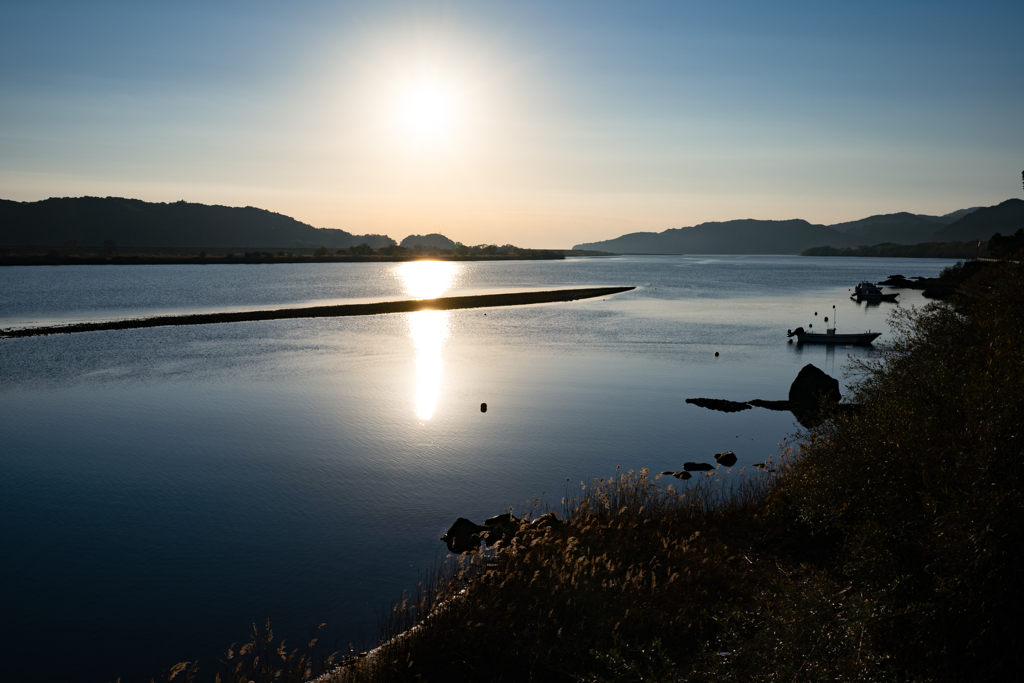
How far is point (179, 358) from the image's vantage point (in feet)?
170

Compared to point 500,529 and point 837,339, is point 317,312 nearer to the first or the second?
point 837,339

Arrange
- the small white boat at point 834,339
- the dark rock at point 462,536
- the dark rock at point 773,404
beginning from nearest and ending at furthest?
the dark rock at point 462,536
the dark rock at point 773,404
the small white boat at point 834,339

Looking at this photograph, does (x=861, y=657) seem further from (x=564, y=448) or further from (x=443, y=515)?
(x=564, y=448)

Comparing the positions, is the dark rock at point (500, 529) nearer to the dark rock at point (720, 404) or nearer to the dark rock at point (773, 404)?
the dark rock at point (720, 404)

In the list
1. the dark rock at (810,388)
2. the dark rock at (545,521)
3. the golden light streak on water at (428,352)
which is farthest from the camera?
the golden light streak on water at (428,352)

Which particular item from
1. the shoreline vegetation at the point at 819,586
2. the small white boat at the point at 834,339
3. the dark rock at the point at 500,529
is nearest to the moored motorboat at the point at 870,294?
the small white boat at the point at 834,339

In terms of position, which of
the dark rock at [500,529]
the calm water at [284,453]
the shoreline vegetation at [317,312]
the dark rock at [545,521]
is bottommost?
the calm water at [284,453]

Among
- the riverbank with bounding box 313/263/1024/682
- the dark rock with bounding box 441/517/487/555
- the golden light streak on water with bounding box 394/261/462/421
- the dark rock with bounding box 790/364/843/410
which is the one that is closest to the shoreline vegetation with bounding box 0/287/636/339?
the golden light streak on water with bounding box 394/261/462/421

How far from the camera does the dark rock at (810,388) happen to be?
35.4 meters

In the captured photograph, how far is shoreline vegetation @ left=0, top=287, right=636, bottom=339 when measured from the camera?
64.9 metres

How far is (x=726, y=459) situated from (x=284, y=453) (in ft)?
63.8

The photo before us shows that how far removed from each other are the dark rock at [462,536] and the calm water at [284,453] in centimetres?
60

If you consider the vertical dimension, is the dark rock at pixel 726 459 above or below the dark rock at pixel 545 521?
below

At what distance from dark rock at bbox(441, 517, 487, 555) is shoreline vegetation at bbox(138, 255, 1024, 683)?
208 cm
